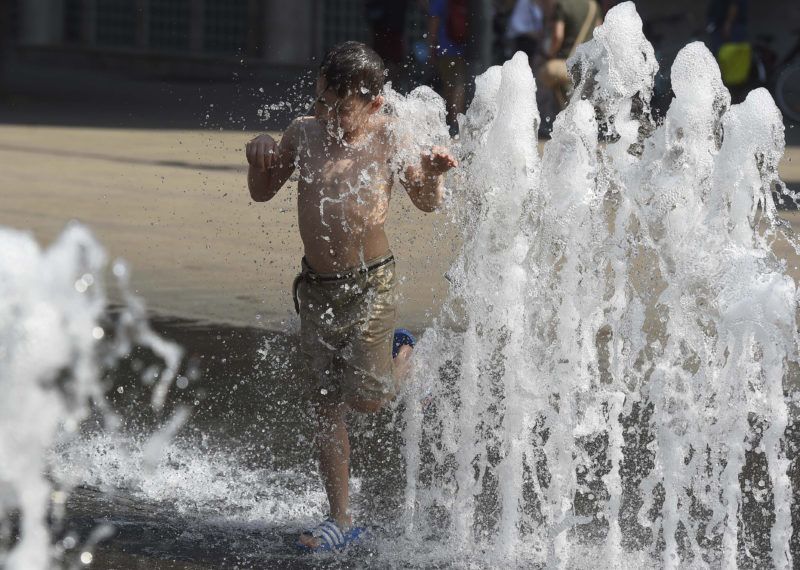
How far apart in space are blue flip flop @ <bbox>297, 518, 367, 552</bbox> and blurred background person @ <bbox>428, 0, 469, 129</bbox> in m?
9.16

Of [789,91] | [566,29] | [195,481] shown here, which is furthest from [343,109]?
[789,91]

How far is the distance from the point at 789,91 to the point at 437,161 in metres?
10.9

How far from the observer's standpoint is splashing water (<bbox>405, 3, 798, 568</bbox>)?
3436mm

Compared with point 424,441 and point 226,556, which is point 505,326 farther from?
point 226,556

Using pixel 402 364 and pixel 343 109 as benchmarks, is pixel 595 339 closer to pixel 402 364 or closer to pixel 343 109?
pixel 402 364

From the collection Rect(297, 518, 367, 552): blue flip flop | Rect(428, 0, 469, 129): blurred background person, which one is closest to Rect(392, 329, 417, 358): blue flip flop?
Rect(297, 518, 367, 552): blue flip flop

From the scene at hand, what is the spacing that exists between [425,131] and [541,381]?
0.74 m

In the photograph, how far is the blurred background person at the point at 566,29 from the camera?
37.9ft

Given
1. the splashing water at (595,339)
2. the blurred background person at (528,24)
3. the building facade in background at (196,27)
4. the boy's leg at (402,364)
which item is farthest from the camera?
the building facade in background at (196,27)

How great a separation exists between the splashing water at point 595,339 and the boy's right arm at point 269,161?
55 cm

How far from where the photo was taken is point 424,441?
438 cm

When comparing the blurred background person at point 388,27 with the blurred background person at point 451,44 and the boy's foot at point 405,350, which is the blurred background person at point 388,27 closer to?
the blurred background person at point 451,44

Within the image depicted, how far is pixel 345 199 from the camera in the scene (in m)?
3.56

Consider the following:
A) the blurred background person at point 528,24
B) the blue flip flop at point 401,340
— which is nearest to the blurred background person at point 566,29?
the blurred background person at point 528,24
